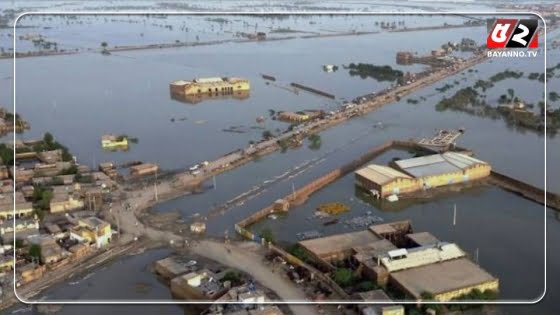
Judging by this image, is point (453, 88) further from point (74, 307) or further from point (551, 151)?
point (74, 307)

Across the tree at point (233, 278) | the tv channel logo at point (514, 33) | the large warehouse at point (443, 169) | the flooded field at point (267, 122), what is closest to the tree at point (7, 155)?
the flooded field at point (267, 122)

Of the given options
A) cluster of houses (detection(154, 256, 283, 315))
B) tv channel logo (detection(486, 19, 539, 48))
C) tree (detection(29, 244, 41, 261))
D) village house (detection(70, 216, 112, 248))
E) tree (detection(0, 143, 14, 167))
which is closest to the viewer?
tv channel logo (detection(486, 19, 539, 48))

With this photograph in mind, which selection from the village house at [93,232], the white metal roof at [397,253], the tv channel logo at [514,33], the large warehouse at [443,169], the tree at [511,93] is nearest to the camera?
the tv channel logo at [514,33]

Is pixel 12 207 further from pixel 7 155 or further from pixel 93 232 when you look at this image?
pixel 7 155

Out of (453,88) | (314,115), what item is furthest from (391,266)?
(453,88)

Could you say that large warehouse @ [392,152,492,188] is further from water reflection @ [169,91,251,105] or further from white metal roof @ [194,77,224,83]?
white metal roof @ [194,77,224,83]

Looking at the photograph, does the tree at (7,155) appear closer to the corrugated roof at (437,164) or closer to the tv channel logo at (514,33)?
the corrugated roof at (437,164)

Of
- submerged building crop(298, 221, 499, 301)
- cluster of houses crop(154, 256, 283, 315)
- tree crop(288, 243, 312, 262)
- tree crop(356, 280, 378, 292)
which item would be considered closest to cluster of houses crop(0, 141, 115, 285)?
cluster of houses crop(154, 256, 283, 315)
